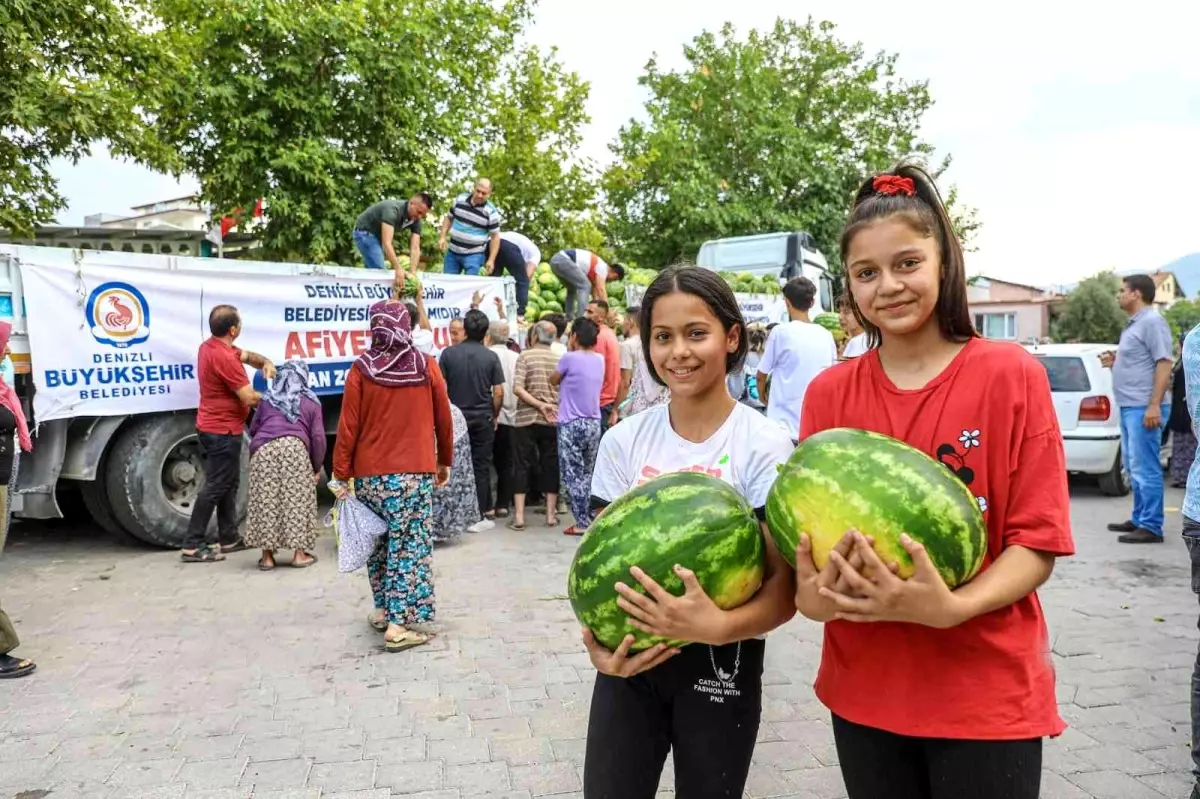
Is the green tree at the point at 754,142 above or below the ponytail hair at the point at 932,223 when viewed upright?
above

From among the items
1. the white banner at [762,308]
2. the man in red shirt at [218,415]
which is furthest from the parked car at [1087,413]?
the man in red shirt at [218,415]

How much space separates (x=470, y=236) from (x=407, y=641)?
6887 mm

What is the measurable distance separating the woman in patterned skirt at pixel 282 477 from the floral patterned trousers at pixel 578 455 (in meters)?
2.45

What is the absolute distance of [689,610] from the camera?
69.5 inches

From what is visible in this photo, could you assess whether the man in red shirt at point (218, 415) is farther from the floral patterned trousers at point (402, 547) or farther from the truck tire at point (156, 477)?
the floral patterned trousers at point (402, 547)

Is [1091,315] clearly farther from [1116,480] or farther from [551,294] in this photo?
[551,294]

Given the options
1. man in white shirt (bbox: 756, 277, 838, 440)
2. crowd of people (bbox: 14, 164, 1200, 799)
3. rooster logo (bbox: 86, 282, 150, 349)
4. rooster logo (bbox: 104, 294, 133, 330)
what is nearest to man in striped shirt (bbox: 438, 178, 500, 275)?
rooster logo (bbox: 86, 282, 150, 349)

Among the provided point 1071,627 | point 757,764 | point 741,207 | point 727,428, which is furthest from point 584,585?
point 741,207

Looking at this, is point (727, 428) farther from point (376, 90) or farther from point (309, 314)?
point (376, 90)

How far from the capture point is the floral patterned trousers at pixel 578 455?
8.35m

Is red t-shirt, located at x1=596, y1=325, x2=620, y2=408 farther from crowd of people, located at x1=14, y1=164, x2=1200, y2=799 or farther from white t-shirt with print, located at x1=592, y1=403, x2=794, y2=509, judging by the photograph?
white t-shirt with print, located at x1=592, y1=403, x2=794, y2=509

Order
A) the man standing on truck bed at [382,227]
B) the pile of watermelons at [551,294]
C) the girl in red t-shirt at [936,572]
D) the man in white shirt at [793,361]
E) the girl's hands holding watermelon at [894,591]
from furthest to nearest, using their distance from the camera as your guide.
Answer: the pile of watermelons at [551,294] → the man standing on truck bed at [382,227] → the man in white shirt at [793,361] → the girl in red t-shirt at [936,572] → the girl's hands holding watermelon at [894,591]

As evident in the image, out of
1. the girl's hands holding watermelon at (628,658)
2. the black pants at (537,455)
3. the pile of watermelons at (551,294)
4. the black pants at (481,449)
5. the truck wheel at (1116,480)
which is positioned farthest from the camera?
the pile of watermelons at (551,294)

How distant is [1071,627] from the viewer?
555cm
